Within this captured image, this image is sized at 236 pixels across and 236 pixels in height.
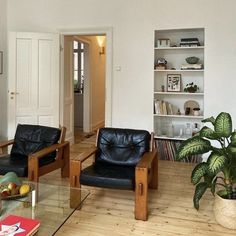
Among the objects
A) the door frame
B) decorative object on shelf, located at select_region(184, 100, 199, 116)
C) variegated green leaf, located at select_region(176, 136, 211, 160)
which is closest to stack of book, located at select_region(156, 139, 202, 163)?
decorative object on shelf, located at select_region(184, 100, 199, 116)

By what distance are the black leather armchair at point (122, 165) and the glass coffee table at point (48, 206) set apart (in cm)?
32

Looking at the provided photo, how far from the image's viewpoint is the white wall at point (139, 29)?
4.80 metres

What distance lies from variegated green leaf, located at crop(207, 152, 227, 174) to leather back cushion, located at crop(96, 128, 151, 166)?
1005 millimetres

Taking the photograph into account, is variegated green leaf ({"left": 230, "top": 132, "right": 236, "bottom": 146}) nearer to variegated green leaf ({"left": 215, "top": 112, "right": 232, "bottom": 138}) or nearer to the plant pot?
variegated green leaf ({"left": 215, "top": 112, "right": 232, "bottom": 138})

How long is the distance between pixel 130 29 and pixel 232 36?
1.64 m

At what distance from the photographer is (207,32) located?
483cm

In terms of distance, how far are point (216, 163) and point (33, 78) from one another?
3.99 m

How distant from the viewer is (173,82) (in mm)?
5277

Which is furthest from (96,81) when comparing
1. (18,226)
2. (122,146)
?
(18,226)

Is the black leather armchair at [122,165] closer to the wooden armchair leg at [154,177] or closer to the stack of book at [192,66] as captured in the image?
the wooden armchair leg at [154,177]

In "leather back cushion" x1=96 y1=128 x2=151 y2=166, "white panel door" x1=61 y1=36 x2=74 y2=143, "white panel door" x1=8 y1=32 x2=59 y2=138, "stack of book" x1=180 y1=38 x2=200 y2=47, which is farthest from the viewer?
"white panel door" x1=61 y1=36 x2=74 y2=143

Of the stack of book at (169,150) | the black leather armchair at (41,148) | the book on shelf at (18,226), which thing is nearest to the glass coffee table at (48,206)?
the book on shelf at (18,226)

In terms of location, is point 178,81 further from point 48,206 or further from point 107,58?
point 48,206

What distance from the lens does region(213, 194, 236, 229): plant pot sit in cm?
269
